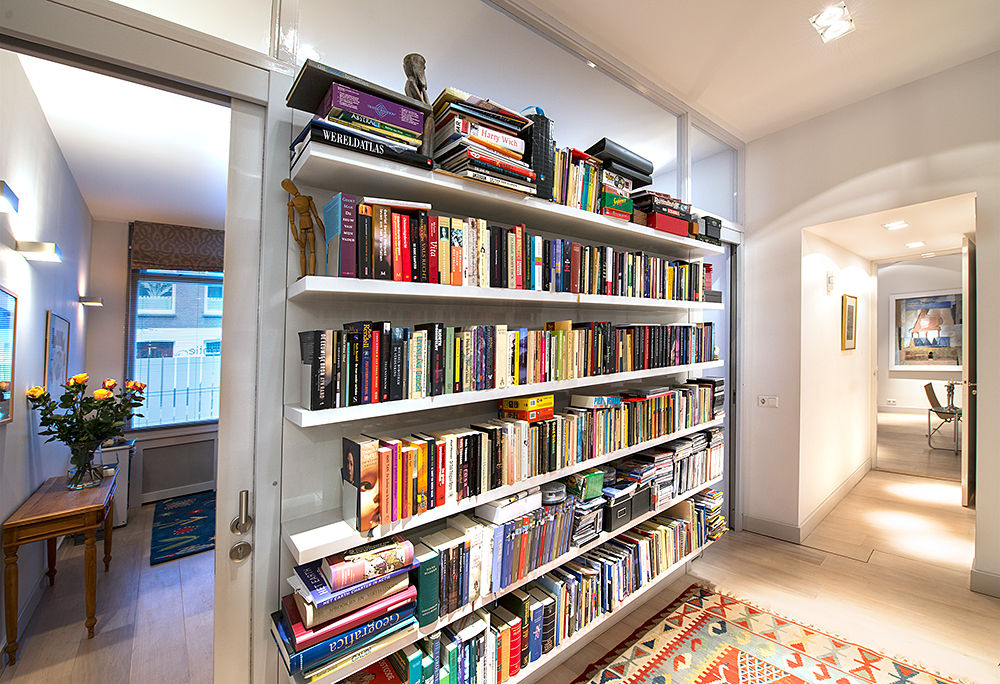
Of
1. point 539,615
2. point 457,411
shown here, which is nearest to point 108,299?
point 457,411

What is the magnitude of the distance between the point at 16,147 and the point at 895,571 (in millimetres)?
5382

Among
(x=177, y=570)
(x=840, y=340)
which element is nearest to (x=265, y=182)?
(x=177, y=570)

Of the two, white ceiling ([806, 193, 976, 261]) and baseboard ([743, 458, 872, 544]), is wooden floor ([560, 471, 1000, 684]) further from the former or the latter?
white ceiling ([806, 193, 976, 261])

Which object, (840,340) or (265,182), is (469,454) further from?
(840,340)

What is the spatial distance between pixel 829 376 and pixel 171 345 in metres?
5.95

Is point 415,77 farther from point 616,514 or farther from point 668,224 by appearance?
point 616,514

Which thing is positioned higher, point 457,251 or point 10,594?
point 457,251

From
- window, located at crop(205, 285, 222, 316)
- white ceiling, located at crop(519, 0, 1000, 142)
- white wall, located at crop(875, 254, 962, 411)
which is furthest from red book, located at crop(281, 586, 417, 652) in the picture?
white wall, located at crop(875, 254, 962, 411)

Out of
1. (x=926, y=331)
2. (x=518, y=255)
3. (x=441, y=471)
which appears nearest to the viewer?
(x=441, y=471)

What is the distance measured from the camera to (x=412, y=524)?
136 cm

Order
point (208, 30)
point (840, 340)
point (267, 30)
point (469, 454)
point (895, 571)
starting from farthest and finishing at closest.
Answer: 1. point (840, 340)
2. point (895, 571)
3. point (469, 454)
4. point (267, 30)
5. point (208, 30)

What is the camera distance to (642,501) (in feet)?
7.30

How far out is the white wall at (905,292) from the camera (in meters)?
7.00

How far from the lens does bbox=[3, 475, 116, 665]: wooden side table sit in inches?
72.0
